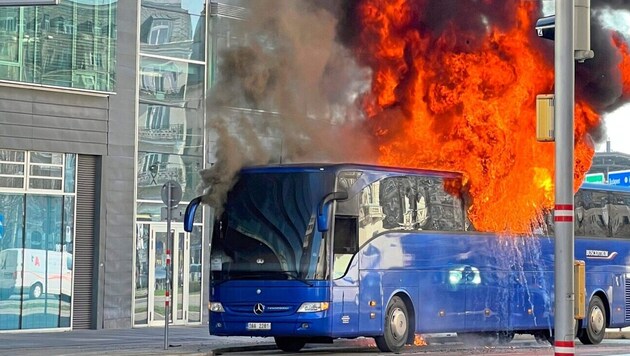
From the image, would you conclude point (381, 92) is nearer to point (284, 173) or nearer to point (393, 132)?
point (393, 132)

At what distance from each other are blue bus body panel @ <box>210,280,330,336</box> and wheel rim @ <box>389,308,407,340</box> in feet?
6.12

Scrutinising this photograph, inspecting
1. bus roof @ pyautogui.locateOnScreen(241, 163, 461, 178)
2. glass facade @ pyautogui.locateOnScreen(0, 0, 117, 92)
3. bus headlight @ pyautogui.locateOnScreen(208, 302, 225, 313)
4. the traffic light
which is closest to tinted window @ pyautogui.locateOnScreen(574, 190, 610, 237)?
bus roof @ pyautogui.locateOnScreen(241, 163, 461, 178)

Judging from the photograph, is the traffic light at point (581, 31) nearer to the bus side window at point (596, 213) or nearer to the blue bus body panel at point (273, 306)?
the blue bus body panel at point (273, 306)

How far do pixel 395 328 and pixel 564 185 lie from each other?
1025 cm

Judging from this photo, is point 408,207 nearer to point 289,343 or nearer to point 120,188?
point 289,343

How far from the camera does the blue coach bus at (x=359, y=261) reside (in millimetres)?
21891

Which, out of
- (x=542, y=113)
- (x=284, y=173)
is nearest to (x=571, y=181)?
(x=542, y=113)

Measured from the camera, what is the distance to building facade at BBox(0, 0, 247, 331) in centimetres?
2909

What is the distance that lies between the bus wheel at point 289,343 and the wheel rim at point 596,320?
292 inches

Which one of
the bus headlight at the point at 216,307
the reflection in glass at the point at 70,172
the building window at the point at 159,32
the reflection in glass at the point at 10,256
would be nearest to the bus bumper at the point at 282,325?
the bus headlight at the point at 216,307

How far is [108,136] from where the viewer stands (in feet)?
102

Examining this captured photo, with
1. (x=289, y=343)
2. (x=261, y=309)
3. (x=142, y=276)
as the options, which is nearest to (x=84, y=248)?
(x=142, y=276)

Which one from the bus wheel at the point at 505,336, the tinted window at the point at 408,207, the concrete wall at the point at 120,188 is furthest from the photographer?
the concrete wall at the point at 120,188

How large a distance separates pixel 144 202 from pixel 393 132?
9039 millimetres
